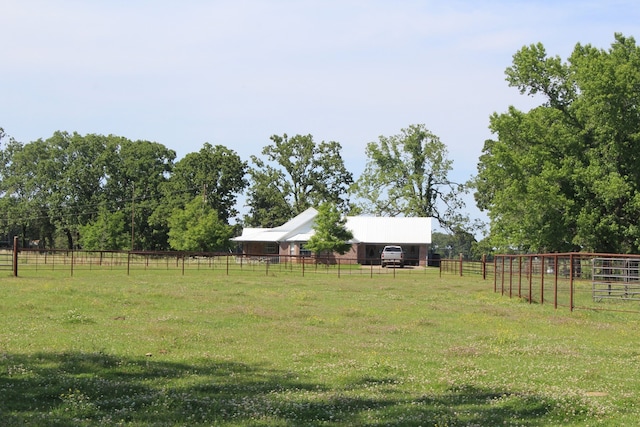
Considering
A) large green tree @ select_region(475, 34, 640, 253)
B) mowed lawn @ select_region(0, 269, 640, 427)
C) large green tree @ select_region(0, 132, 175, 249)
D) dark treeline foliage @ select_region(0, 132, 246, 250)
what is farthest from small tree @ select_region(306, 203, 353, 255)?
mowed lawn @ select_region(0, 269, 640, 427)

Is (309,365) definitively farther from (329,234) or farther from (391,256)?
(329,234)

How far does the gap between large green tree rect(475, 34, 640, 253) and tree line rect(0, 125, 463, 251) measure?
39975mm

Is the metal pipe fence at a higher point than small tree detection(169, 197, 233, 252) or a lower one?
lower

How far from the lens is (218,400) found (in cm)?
958

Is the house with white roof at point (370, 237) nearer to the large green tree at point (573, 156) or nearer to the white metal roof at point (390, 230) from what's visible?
the white metal roof at point (390, 230)

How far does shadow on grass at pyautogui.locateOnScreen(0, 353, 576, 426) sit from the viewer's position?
8.50m

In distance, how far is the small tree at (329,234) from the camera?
74.4 m

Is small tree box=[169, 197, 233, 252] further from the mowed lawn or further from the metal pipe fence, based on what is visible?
the mowed lawn

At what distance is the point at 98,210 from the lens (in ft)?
360

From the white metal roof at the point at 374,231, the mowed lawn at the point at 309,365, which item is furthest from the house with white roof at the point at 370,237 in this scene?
the mowed lawn at the point at 309,365

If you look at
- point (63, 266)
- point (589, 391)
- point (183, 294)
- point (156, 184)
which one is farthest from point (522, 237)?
point (156, 184)

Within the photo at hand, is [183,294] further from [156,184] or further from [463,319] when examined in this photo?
[156,184]

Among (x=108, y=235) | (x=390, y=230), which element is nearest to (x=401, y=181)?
(x=390, y=230)

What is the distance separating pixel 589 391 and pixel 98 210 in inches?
4196
